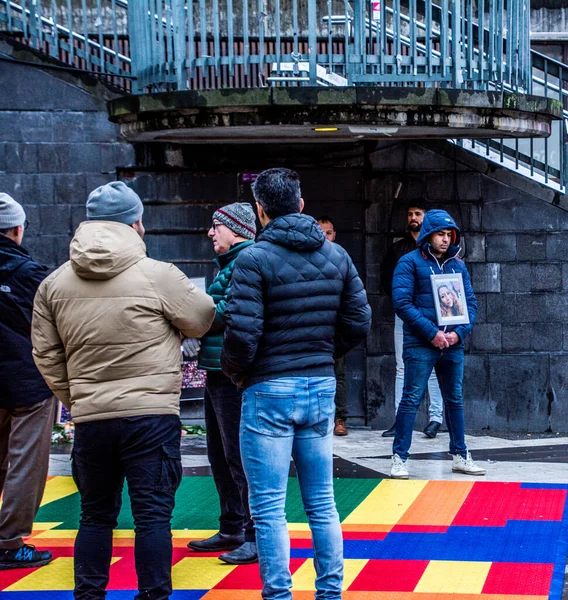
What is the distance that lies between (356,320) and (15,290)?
6.46 ft

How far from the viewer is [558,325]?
10500 millimetres

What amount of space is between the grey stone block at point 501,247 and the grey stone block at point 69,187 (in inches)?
148

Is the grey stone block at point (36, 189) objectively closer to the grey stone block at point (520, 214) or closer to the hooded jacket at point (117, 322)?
the grey stone block at point (520, 214)

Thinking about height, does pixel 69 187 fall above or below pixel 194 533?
above

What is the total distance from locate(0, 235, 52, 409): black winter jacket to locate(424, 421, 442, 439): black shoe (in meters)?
4.86

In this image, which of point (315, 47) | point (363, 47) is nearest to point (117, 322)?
point (315, 47)

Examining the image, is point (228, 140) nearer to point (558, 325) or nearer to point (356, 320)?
point (558, 325)

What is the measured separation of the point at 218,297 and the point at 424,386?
271cm

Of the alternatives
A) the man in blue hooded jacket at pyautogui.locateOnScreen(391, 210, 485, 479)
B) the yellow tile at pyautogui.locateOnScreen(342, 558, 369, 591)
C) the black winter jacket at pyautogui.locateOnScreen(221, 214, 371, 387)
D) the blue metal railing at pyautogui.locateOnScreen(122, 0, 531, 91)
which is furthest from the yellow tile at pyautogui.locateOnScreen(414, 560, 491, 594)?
the blue metal railing at pyautogui.locateOnScreen(122, 0, 531, 91)

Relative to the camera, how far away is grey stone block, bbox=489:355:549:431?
34.3ft

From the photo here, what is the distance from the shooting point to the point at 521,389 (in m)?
10.5

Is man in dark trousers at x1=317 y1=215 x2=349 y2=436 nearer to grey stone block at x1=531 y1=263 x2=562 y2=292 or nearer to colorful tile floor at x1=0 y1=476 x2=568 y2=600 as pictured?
grey stone block at x1=531 y1=263 x2=562 y2=292

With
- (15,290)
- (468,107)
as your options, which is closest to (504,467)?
(468,107)

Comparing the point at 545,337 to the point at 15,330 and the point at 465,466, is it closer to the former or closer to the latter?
the point at 465,466
